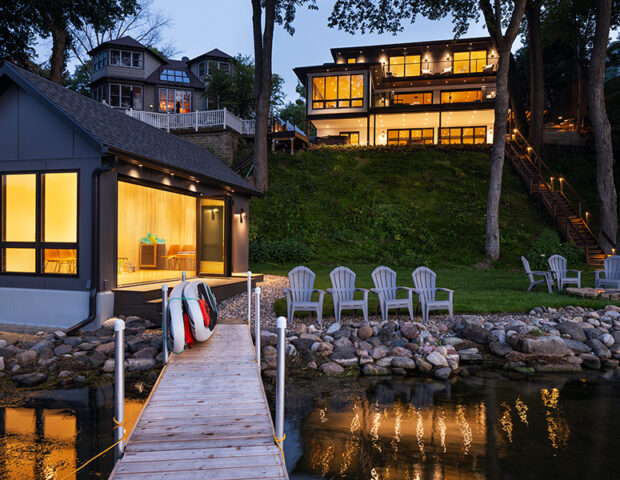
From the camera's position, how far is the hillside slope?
49.6ft

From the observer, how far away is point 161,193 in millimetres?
12703

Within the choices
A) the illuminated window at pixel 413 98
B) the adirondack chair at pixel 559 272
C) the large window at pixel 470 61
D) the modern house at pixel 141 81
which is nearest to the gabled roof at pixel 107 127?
the adirondack chair at pixel 559 272

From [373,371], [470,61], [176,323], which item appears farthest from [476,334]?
[470,61]

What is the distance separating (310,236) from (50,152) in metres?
9.83

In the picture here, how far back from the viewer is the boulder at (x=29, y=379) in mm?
5246

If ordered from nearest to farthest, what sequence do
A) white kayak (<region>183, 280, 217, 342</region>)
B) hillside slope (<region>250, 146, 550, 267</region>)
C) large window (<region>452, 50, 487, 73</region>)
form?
white kayak (<region>183, 280, 217, 342</region>) → hillside slope (<region>250, 146, 550, 267</region>) → large window (<region>452, 50, 487, 73</region>)

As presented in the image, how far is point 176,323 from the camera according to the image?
4785 millimetres

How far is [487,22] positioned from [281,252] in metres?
11.5

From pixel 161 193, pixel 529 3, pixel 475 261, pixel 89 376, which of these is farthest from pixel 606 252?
pixel 89 376

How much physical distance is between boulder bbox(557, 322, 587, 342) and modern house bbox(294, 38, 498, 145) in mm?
19168

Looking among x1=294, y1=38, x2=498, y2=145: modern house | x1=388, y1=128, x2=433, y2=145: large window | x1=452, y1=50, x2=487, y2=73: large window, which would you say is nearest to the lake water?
x1=294, y1=38, x2=498, y2=145: modern house

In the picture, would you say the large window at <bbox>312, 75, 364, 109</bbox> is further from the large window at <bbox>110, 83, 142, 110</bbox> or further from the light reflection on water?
the light reflection on water

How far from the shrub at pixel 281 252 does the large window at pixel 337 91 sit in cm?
1447

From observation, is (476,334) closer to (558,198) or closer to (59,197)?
(59,197)
